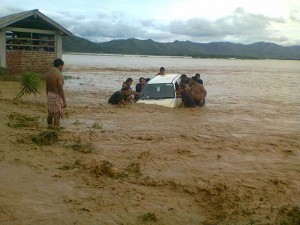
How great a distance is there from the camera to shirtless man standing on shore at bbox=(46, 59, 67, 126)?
346 inches

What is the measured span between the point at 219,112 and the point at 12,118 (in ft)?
26.3

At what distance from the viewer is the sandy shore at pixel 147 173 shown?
4.69m

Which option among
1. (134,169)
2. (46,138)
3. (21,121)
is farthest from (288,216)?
(21,121)

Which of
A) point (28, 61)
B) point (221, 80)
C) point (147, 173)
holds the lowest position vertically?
point (221, 80)

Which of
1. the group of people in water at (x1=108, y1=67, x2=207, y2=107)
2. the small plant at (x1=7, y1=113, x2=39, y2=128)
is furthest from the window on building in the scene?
the small plant at (x1=7, y1=113, x2=39, y2=128)

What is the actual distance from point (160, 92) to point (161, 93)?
56mm

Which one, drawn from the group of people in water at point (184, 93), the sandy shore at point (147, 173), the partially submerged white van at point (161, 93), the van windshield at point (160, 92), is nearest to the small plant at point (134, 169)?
the sandy shore at point (147, 173)

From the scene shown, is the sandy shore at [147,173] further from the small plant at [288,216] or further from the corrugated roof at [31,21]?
the corrugated roof at [31,21]

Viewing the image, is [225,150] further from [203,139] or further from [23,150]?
[23,150]

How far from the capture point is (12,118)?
10.2 meters

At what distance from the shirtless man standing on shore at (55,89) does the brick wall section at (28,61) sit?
1434cm

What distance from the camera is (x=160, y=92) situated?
13836 millimetres

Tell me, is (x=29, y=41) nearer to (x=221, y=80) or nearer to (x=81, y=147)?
(x=81, y=147)

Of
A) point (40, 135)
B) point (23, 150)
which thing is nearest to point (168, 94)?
point (40, 135)
